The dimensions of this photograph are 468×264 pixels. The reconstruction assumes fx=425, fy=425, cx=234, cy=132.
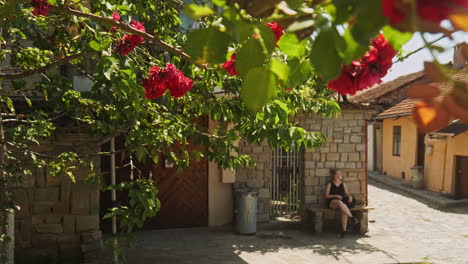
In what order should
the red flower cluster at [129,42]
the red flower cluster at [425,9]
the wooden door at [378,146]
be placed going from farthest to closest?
1. the wooden door at [378,146]
2. the red flower cluster at [129,42]
3. the red flower cluster at [425,9]

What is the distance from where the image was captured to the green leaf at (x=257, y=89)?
990mm

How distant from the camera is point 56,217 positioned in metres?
6.18

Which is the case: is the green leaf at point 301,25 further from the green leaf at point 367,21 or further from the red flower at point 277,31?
the red flower at point 277,31

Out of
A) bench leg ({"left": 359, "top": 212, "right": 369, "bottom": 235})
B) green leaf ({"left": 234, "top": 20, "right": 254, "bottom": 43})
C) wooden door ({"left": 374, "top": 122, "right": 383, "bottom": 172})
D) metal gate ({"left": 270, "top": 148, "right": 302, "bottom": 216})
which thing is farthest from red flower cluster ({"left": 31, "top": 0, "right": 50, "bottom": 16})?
wooden door ({"left": 374, "top": 122, "right": 383, "bottom": 172})

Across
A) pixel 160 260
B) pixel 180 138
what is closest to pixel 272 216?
pixel 160 260

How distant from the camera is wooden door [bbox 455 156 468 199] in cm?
1336

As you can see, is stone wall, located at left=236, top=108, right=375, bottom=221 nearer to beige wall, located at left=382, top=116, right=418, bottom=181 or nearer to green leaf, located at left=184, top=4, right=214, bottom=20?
beige wall, located at left=382, top=116, right=418, bottom=181

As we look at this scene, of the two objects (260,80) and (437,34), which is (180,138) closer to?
(260,80)

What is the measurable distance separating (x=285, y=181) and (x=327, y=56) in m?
8.75

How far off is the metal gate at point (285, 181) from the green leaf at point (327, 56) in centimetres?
857

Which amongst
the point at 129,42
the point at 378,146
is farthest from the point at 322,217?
the point at 378,146

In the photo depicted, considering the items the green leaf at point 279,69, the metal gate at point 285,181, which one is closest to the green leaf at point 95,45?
the green leaf at point 279,69

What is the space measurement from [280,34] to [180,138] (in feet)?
9.61

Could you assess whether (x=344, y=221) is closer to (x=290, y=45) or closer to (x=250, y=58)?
(x=290, y=45)
